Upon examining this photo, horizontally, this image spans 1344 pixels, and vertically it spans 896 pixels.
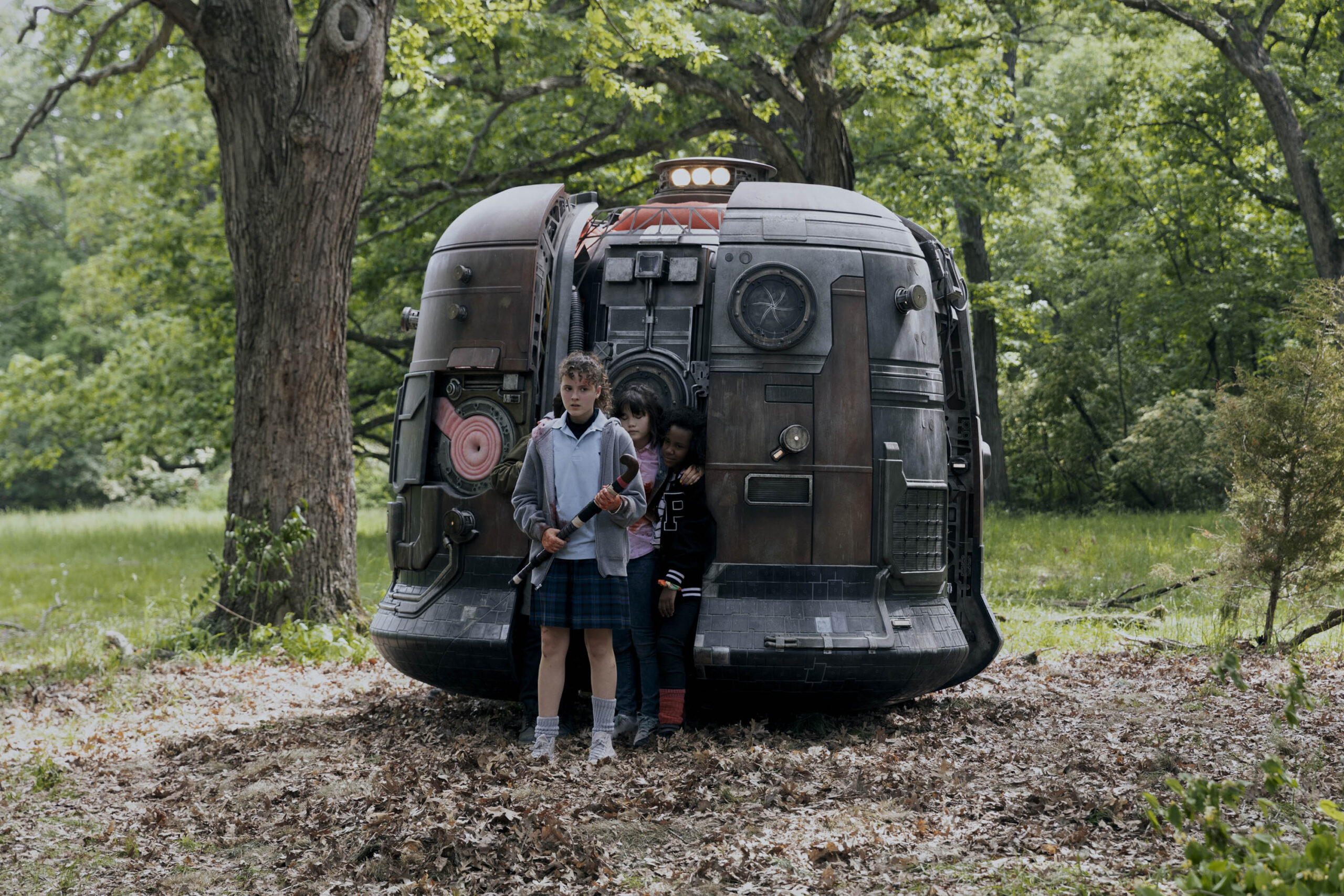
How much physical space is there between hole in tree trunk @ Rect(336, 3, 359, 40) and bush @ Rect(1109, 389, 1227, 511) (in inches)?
598

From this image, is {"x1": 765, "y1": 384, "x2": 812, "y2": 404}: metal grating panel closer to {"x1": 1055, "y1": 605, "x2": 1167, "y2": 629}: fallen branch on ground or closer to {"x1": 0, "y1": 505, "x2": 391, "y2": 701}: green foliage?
{"x1": 0, "y1": 505, "x2": 391, "y2": 701}: green foliage

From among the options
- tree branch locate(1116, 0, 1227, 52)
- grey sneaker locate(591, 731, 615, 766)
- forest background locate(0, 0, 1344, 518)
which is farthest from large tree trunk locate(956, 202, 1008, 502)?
grey sneaker locate(591, 731, 615, 766)

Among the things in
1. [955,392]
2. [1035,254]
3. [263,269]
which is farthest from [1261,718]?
[1035,254]

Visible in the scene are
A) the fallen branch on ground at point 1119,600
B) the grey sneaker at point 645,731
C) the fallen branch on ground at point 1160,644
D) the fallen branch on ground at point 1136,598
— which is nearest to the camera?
the grey sneaker at point 645,731

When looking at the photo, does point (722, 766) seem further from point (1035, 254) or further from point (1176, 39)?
point (1035, 254)

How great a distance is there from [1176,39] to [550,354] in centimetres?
2120

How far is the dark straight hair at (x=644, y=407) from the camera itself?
6109 millimetres

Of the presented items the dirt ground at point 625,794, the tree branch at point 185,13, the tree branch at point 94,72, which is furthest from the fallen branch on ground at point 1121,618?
the tree branch at point 94,72

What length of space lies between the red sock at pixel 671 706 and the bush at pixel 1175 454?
15.8m

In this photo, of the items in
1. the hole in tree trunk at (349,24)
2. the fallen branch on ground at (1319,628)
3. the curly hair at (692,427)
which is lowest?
the fallen branch on ground at (1319,628)

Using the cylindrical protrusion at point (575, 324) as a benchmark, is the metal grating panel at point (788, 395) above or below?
below

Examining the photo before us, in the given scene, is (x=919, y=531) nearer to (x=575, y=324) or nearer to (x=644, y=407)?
(x=644, y=407)

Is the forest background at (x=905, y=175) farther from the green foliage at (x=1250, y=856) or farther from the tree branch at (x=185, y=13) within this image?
the green foliage at (x=1250, y=856)

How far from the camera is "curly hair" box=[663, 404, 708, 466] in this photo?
6055 millimetres
